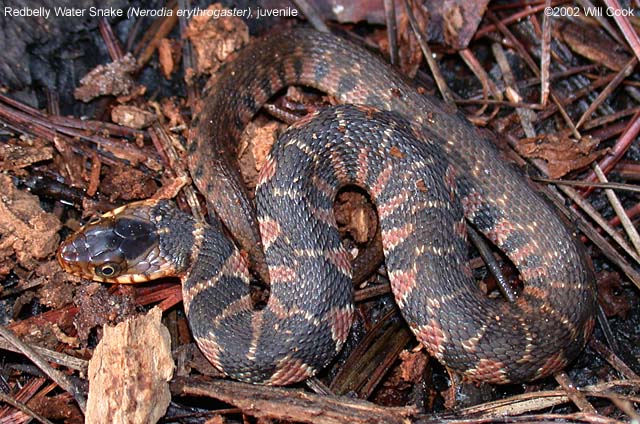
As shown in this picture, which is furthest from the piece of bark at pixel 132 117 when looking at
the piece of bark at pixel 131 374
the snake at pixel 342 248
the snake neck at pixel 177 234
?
the piece of bark at pixel 131 374

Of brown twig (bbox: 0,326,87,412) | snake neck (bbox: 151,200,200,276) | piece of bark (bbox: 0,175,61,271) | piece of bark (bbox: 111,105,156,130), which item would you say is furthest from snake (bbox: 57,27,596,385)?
brown twig (bbox: 0,326,87,412)

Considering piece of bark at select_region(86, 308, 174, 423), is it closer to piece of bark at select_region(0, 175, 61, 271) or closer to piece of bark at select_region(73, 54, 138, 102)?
piece of bark at select_region(0, 175, 61, 271)

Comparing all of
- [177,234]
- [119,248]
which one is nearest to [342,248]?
[177,234]

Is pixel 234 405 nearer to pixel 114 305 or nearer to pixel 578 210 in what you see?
pixel 114 305

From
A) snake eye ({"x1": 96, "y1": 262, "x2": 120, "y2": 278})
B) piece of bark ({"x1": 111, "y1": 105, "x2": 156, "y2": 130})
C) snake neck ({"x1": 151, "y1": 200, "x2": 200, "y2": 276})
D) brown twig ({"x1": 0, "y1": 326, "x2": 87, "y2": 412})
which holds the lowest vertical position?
brown twig ({"x1": 0, "y1": 326, "x2": 87, "y2": 412})

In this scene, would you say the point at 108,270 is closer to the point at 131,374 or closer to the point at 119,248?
the point at 119,248

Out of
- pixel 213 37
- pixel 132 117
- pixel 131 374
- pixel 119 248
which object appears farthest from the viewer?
pixel 213 37
